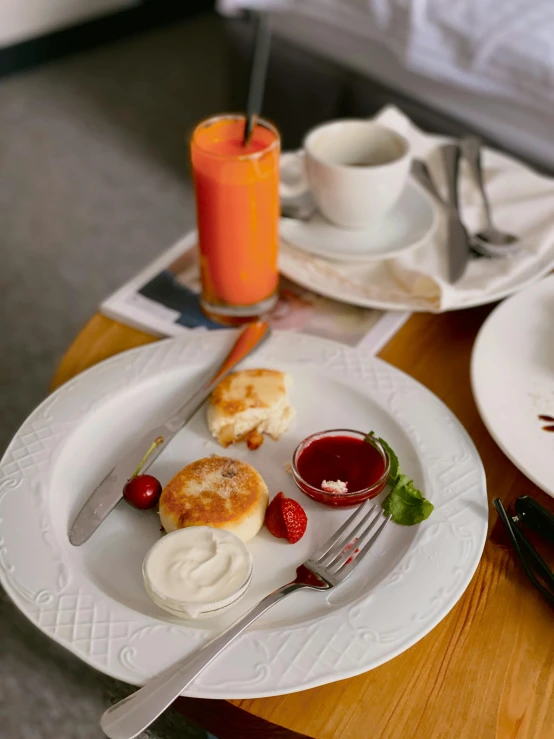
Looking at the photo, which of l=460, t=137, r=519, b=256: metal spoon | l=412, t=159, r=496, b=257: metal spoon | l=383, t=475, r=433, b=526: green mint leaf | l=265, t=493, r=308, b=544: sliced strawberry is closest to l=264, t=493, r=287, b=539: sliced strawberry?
l=265, t=493, r=308, b=544: sliced strawberry

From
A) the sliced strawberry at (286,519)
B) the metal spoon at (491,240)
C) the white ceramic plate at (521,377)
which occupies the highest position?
the metal spoon at (491,240)

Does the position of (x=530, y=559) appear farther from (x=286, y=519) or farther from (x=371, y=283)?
(x=371, y=283)

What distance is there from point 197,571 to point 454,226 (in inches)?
33.4

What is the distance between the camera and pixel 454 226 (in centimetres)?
135

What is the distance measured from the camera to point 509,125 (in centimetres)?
206

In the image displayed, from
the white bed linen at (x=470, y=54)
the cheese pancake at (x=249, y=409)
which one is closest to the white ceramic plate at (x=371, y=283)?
the cheese pancake at (x=249, y=409)

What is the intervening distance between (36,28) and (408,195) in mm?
3006

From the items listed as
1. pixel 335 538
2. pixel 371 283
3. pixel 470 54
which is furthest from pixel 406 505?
pixel 470 54

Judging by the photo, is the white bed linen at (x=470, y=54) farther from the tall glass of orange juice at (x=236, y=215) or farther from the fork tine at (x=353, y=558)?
the fork tine at (x=353, y=558)

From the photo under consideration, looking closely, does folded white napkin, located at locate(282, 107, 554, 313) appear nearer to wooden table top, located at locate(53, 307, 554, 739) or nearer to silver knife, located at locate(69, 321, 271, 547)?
silver knife, located at locate(69, 321, 271, 547)

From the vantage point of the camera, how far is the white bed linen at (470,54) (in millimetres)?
1905

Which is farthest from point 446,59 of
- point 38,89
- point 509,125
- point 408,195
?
point 38,89

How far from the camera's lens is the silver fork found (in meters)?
0.69

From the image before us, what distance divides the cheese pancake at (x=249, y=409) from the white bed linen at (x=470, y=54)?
1.33 meters
